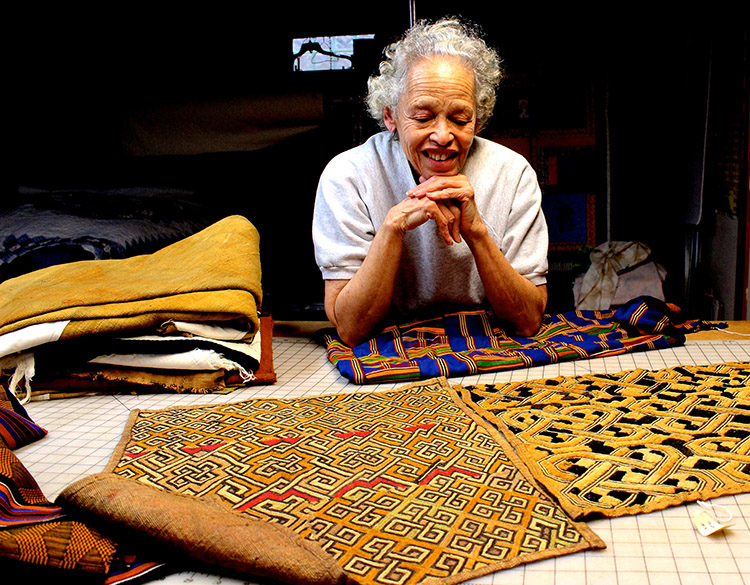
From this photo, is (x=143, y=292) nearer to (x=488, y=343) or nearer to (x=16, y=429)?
(x=16, y=429)

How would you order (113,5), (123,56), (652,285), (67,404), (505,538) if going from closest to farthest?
(505,538) < (67,404) < (113,5) < (123,56) < (652,285)

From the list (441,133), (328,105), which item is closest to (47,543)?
(441,133)

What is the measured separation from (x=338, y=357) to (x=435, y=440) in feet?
1.90

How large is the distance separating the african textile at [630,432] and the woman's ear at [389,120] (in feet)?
2.56

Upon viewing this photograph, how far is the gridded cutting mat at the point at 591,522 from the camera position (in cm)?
78

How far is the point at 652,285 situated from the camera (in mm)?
3051

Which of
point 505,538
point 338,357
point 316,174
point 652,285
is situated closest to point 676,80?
point 652,285

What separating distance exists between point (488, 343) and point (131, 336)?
2.58 feet

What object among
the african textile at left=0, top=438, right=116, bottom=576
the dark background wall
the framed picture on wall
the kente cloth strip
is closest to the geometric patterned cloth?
the african textile at left=0, top=438, right=116, bottom=576

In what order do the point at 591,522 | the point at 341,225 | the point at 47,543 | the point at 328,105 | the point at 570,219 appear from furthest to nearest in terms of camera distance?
the point at 570,219 < the point at 328,105 < the point at 341,225 < the point at 591,522 < the point at 47,543

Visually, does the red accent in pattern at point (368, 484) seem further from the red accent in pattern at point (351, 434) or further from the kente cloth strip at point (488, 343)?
the kente cloth strip at point (488, 343)

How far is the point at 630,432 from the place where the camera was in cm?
114

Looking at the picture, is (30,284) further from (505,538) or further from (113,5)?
(113,5)

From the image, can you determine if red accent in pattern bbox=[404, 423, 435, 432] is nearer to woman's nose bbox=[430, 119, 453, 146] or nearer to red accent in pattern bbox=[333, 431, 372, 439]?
red accent in pattern bbox=[333, 431, 372, 439]
